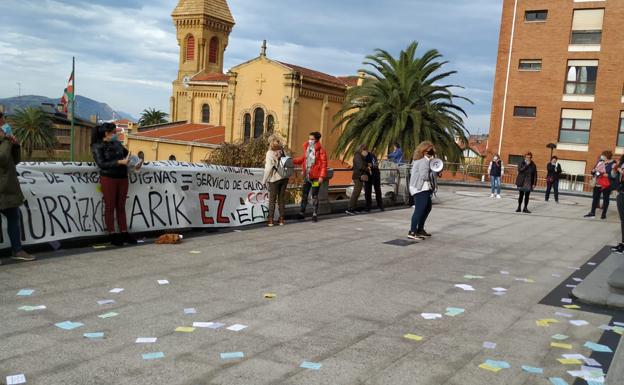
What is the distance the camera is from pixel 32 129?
263 feet

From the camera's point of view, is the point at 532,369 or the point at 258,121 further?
the point at 258,121

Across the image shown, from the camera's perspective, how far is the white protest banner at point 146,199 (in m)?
7.58

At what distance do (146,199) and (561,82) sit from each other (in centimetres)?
3840

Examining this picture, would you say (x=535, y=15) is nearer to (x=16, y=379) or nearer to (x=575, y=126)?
(x=575, y=126)

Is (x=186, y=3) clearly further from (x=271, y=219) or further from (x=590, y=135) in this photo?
(x=271, y=219)

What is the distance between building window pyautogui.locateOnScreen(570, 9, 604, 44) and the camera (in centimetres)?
3894

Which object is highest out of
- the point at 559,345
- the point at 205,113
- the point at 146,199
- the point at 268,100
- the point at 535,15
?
the point at 535,15

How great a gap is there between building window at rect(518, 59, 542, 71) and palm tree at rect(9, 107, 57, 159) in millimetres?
68307

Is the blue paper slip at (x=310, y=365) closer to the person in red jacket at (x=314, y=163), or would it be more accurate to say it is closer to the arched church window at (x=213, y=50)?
the person in red jacket at (x=314, y=163)

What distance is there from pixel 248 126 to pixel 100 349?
5421 cm

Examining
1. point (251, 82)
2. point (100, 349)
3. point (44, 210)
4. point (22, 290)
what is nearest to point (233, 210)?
point (44, 210)

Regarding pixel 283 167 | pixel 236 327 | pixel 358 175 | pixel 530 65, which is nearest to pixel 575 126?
pixel 530 65

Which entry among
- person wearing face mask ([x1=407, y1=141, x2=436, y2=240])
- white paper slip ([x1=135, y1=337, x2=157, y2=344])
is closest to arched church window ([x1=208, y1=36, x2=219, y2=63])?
person wearing face mask ([x1=407, y1=141, x2=436, y2=240])

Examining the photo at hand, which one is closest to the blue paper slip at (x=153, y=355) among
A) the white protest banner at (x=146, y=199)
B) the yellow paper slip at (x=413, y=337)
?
the yellow paper slip at (x=413, y=337)
